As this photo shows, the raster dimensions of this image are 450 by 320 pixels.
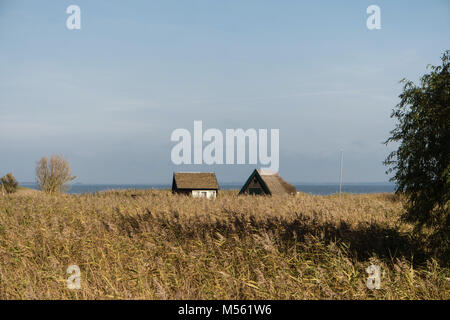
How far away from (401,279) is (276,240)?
10.2ft

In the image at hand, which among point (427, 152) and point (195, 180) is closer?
point (427, 152)

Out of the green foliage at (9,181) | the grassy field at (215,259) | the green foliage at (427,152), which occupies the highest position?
the green foliage at (427,152)

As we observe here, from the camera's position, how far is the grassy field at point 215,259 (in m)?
7.05

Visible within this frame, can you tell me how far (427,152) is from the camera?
959 centimetres

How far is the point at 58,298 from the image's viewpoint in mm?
6527

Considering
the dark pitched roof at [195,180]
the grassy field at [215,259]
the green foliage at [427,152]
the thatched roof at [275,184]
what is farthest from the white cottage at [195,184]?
the green foliage at [427,152]

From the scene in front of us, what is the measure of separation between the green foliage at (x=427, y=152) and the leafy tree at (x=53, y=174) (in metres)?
28.2

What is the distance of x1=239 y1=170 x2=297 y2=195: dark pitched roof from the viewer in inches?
1141

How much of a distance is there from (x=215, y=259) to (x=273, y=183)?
21553 mm

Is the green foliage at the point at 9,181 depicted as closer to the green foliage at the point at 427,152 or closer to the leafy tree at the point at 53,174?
the leafy tree at the point at 53,174

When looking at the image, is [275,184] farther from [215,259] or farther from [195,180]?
[215,259]

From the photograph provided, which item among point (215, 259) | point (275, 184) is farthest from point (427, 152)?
point (275, 184)

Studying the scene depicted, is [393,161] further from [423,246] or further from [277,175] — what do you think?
[277,175]
